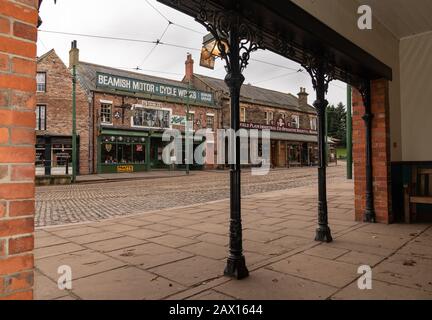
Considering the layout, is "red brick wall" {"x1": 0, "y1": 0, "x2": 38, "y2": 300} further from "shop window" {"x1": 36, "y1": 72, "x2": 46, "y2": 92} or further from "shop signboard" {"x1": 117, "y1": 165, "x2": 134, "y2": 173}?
"shop window" {"x1": 36, "y1": 72, "x2": 46, "y2": 92}

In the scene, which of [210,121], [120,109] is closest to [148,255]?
[120,109]

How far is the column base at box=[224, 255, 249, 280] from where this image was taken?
3082 millimetres

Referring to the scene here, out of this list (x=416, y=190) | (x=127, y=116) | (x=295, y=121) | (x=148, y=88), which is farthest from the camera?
(x=295, y=121)

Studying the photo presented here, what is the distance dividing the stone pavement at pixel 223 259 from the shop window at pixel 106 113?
705 inches

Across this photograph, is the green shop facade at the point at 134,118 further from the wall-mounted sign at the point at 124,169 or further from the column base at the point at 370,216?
the column base at the point at 370,216

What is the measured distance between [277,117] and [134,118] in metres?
16.5

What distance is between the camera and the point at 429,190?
231 inches

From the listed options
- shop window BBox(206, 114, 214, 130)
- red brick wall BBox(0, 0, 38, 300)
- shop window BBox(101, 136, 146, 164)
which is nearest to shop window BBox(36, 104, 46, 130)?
shop window BBox(101, 136, 146, 164)

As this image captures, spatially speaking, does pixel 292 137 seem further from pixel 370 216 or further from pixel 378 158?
pixel 370 216

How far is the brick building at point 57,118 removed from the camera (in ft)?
68.0

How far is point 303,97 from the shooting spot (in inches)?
1544

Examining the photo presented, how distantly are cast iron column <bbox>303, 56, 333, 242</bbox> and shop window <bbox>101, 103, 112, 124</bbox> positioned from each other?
66.6 ft
